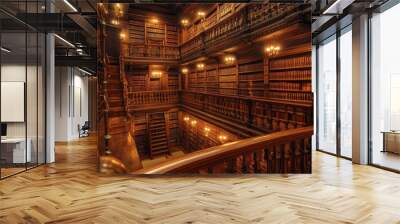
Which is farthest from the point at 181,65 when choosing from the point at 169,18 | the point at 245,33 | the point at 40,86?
the point at 40,86

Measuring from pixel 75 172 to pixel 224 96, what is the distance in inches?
124

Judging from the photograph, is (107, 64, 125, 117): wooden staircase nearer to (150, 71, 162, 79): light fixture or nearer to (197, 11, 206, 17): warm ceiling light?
(150, 71, 162, 79): light fixture

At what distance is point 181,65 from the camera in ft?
18.3

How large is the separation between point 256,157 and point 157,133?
67.4 inches

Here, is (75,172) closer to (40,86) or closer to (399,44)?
(40,86)

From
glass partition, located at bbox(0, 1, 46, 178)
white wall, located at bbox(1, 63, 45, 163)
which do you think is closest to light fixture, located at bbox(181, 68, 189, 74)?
glass partition, located at bbox(0, 1, 46, 178)

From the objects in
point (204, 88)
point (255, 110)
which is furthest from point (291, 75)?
point (204, 88)

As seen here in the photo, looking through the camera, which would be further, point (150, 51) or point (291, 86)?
point (150, 51)

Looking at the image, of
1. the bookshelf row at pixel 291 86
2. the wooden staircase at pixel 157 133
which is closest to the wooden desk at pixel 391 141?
the bookshelf row at pixel 291 86

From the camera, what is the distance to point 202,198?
429 centimetres

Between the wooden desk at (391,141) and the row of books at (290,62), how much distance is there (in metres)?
2.78

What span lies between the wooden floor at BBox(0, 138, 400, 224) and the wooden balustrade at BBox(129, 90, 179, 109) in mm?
1288

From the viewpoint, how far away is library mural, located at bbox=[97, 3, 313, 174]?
17.7ft

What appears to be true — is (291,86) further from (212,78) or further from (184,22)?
(184,22)
